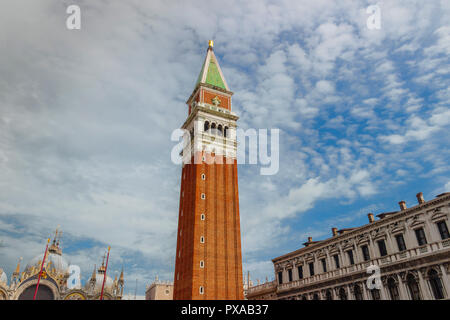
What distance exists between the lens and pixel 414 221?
101 ft

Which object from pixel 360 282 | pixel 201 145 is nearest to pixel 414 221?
pixel 360 282

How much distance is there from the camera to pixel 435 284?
27484 millimetres

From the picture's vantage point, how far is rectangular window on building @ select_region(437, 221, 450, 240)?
91.3 ft

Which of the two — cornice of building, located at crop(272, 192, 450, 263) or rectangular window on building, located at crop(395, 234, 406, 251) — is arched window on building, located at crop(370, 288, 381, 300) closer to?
rectangular window on building, located at crop(395, 234, 406, 251)

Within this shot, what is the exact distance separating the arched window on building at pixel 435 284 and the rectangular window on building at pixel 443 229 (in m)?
3.17

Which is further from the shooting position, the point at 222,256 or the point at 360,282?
the point at 222,256

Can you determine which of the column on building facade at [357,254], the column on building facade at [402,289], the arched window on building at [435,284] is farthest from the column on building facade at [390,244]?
the arched window on building at [435,284]

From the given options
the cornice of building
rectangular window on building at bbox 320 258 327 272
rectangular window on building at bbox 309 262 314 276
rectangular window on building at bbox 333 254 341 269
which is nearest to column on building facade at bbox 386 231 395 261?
the cornice of building

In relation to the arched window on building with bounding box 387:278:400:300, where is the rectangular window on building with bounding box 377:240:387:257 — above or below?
above
